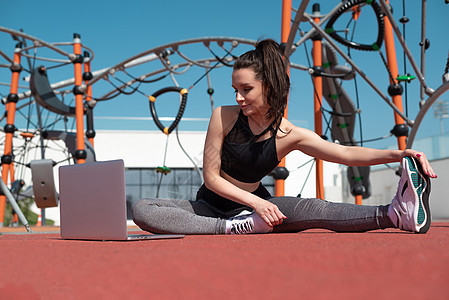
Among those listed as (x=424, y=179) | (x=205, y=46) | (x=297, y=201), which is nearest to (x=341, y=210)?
(x=297, y=201)

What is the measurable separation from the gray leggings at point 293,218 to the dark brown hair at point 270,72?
0.30 meters

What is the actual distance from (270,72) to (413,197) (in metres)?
0.56

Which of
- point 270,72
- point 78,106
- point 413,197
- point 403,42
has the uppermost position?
point 403,42

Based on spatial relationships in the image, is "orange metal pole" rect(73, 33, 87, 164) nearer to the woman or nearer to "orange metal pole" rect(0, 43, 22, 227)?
"orange metal pole" rect(0, 43, 22, 227)

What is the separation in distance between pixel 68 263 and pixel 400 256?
0.51 metres

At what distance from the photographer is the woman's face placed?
133 centimetres

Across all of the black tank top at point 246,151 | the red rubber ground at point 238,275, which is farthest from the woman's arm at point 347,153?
the red rubber ground at point 238,275

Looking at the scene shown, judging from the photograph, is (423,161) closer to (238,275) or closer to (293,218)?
(293,218)

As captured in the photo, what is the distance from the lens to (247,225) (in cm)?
136

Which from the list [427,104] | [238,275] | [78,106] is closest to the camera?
[238,275]

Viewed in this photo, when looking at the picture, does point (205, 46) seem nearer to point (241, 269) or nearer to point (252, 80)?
point (252, 80)

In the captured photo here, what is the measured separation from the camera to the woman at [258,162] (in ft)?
4.31

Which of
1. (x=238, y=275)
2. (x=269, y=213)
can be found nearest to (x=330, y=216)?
(x=269, y=213)

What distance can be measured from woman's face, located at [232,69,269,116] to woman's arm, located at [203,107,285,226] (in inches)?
4.4
